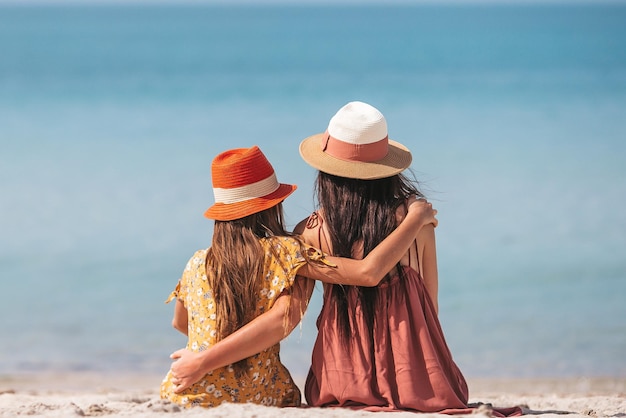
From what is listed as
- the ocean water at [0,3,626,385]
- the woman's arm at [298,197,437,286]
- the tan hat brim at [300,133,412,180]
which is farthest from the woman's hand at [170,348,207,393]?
the ocean water at [0,3,626,385]

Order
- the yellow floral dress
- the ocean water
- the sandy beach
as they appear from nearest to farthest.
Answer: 1. the sandy beach
2. the yellow floral dress
3. the ocean water

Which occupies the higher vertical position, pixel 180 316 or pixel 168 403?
pixel 180 316

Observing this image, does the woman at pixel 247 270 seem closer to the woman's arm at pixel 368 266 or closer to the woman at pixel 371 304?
the woman's arm at pixel 368 266

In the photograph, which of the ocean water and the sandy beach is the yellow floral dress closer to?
the sandy beach

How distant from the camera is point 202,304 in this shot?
3295 mm

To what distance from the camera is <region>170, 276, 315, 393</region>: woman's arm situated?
318 centimetres

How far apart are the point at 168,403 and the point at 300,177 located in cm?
753

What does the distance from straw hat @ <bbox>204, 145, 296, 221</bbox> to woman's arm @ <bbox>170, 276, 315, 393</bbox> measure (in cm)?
32

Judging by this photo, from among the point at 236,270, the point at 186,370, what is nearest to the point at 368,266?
the point at 236,270

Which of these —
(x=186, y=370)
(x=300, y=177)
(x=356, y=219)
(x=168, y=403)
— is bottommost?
(x=168, y=403)

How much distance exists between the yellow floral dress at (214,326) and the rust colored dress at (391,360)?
0.65 ft

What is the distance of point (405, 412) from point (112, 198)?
26.9 ft

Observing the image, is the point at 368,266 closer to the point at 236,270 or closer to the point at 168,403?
the point at 236,270

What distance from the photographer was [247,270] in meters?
3.23
